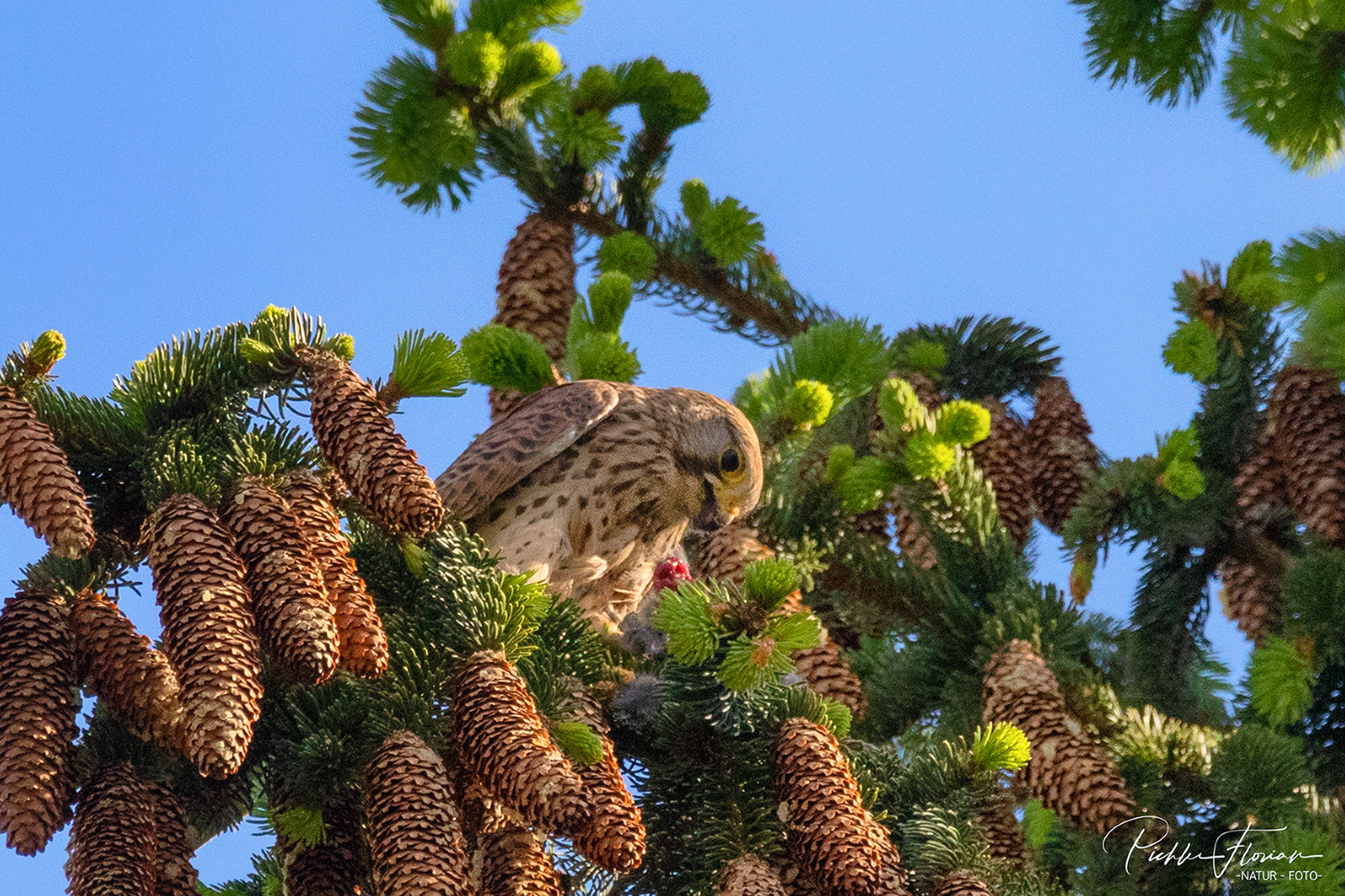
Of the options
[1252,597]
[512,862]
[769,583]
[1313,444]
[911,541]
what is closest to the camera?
[512,862]

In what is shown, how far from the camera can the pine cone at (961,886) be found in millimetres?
2094

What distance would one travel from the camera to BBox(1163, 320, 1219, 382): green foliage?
3.78 meters

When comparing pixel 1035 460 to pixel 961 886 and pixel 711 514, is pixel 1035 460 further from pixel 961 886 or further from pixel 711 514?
pixel 961 886

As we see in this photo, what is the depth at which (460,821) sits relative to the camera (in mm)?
2037

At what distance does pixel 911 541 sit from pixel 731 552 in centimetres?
83

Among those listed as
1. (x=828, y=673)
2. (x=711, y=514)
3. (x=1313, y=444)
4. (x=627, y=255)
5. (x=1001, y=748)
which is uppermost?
(x=627, y=255)

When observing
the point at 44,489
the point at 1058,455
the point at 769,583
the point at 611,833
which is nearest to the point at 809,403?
the point at 1058,455

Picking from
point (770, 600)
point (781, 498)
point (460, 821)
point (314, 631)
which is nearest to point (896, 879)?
point (770, 600)

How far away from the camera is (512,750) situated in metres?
1.95

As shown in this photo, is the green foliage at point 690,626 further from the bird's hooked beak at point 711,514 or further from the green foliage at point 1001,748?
the bird's hooked beak at point 711,514

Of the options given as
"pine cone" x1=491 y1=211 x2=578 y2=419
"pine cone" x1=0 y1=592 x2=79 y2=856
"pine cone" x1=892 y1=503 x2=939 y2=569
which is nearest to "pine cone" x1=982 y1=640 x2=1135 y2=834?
"pine cone" x1=892 y1=503 x2=939 y2=569

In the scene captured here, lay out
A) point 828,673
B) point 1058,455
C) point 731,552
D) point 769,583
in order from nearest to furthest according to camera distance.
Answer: point 769,583 < point 828,673 < point 731,552 < point 1058,455

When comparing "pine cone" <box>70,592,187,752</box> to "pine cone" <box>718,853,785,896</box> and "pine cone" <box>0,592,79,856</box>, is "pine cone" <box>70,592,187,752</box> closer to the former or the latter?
"pine cone" <box>0,592,79,856</box>

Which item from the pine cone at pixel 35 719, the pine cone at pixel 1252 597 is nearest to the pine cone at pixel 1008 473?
the pine cone at pixel 1252 597
